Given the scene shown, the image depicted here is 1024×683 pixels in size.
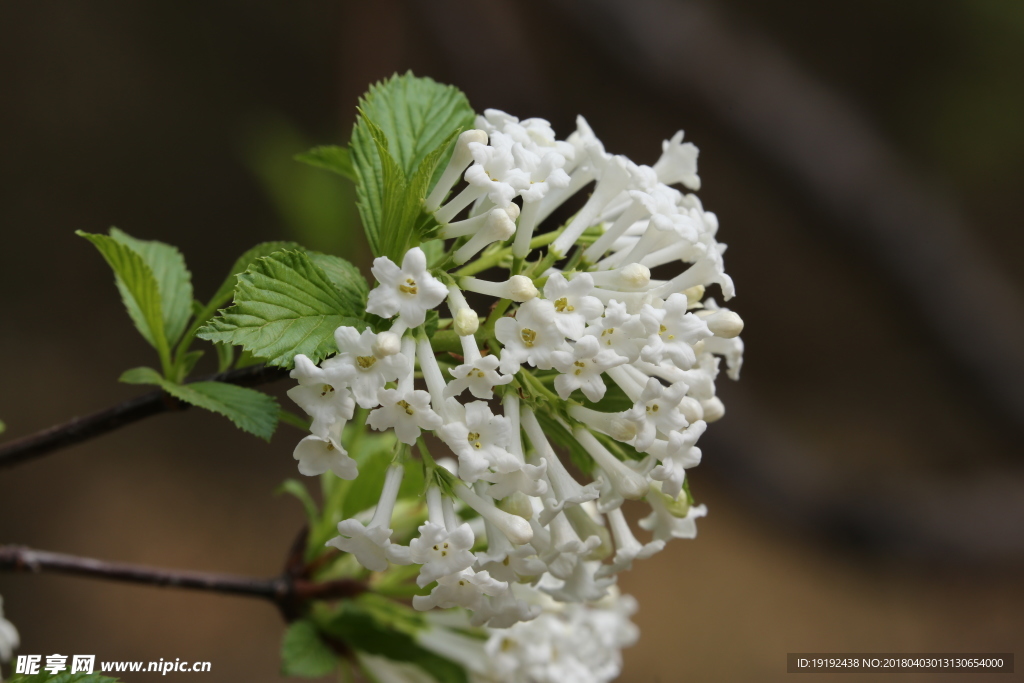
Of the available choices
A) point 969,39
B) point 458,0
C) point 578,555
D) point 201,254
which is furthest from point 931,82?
point 578,555

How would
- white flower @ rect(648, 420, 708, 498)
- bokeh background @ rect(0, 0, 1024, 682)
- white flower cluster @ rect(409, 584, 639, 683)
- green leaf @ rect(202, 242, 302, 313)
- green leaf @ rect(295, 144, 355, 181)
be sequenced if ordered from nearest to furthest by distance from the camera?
white flower @ rect(648, 420, 708, 498), green leaf @ rect(202, 242, 302, 313), green leaf @ rect(295, 144, 355, 181), white flower cluster @ rect(409, 584, 639, 683), bokeh background @ rect(0, 0, 1024, 682)

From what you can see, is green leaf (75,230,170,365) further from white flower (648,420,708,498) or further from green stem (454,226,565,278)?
white flower (648,420,708,498)

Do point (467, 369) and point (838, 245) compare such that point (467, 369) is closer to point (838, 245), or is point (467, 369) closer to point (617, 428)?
point (617, 428)

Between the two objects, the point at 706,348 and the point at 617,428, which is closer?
the point at 617,428

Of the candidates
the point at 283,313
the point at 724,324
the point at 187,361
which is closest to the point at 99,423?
the point at 187,361

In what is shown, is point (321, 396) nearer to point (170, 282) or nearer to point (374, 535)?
point (374, 535)

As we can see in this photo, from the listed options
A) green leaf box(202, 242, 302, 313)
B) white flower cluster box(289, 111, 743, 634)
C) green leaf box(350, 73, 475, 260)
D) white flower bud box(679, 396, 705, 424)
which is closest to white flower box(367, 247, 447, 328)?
white flower cluster box(289, 111, 743, 634)

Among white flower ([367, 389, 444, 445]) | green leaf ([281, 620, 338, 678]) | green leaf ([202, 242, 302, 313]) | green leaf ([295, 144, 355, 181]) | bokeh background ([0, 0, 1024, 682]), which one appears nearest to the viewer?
white flower ([367, 389, 444, 445])
